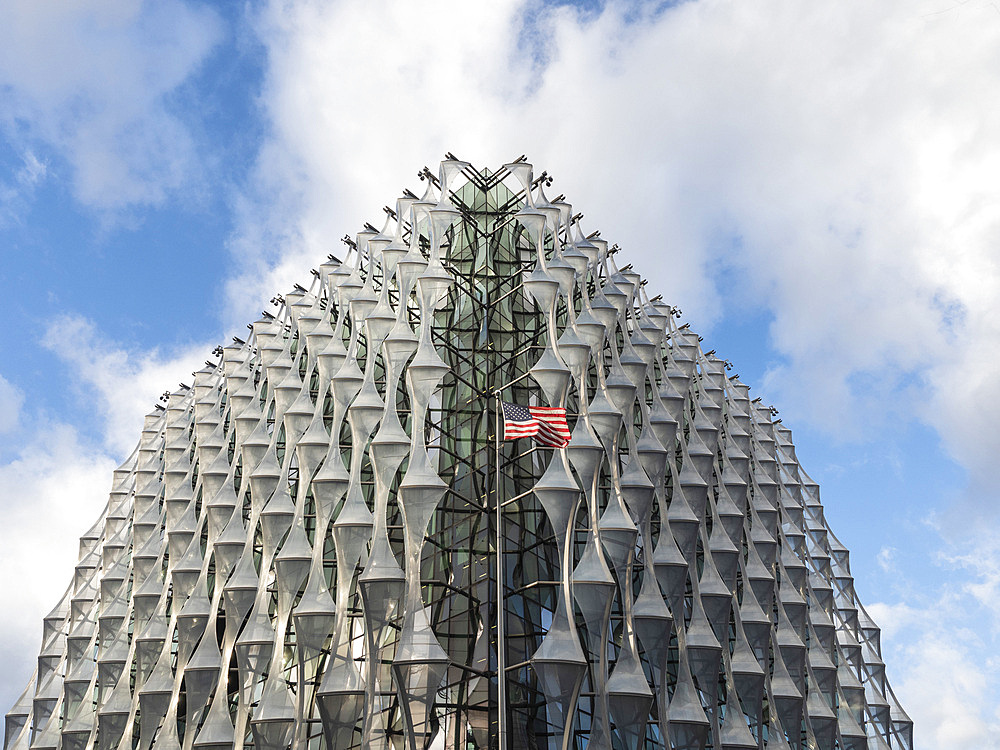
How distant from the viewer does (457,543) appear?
34.6 meters

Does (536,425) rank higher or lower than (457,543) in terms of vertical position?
lower

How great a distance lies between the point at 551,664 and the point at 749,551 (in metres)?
17.3

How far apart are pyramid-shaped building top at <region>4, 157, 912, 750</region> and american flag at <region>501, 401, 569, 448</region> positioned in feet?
0.86

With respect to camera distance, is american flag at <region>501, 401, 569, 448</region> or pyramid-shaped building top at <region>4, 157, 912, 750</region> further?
pyramid-shaped building top at <region>4, 157, 912, 750</region>

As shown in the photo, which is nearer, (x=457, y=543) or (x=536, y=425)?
(x=536, y=425)

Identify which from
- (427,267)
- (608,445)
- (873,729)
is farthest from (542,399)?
(873,729)

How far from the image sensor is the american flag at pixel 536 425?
24859 millimetres

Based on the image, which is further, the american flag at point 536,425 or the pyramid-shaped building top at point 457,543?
the pyramid-shaped building top at point 457,543

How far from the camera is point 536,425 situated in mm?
25047

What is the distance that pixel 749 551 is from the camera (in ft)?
136

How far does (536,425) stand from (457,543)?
11292 mm

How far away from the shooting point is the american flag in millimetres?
24859

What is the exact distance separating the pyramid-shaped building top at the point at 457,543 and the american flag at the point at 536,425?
0.86 feet

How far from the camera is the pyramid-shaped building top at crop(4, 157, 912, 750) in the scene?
3006 centimetres
